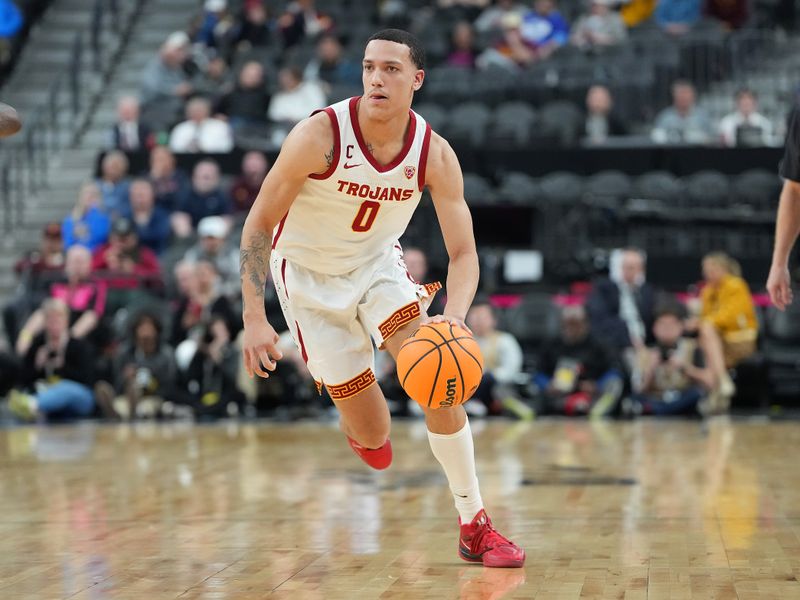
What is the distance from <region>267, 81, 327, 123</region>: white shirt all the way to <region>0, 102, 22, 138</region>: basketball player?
11639 millimetres

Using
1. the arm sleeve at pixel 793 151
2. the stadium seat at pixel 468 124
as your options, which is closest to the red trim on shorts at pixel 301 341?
the arm sleeve at pixel 793 151

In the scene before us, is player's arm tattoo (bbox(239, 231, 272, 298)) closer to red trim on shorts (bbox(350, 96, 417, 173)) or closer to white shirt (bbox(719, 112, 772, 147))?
red trim on shorts (bbox(350, 96, 417, 173))

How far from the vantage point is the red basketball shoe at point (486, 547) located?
17.4 ft

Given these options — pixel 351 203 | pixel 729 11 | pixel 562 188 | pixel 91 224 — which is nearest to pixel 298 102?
pixel 91 224

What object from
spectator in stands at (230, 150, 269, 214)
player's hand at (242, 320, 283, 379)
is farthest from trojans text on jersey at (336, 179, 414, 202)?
spectator in stands at (230, 150, 269, 214)

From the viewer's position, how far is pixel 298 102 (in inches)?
651

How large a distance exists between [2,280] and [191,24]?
5.18 metres

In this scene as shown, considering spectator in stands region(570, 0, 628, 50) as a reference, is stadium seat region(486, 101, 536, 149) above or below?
below

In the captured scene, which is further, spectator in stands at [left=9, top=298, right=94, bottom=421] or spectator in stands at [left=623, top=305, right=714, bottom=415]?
spectator in stands at [left=9, top=298, right=94, bottom=421]

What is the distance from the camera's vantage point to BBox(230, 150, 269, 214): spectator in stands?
48.4 feet

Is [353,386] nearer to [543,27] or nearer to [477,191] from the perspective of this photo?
[477,191]

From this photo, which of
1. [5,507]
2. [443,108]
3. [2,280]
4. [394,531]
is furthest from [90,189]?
[394,531]

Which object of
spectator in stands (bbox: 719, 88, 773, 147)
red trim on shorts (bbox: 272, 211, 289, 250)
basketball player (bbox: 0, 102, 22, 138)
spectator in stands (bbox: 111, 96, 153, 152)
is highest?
spectator in stands (bbox: 111, 96, 153, 152)

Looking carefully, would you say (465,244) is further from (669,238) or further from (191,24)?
(191,24)
